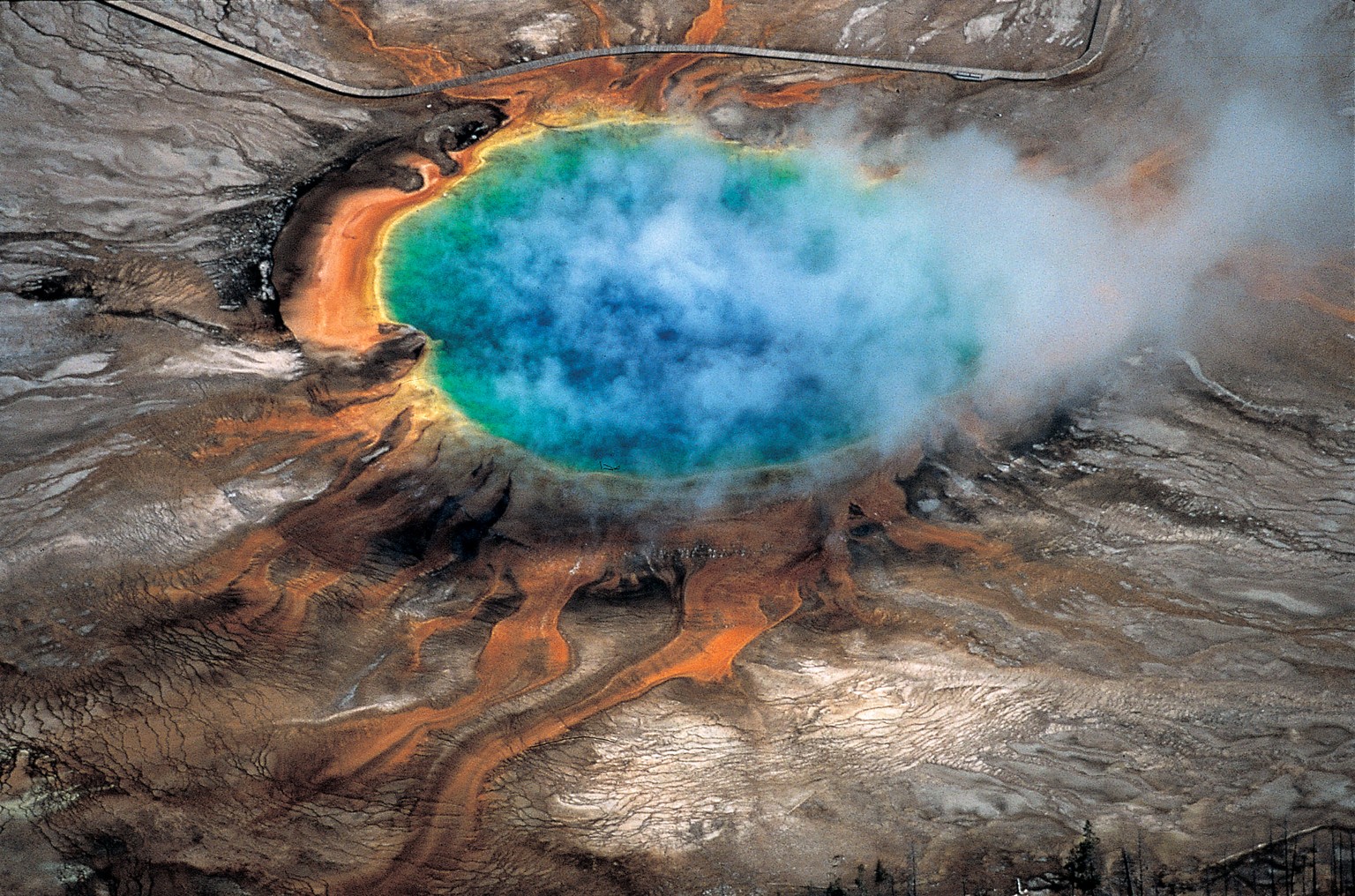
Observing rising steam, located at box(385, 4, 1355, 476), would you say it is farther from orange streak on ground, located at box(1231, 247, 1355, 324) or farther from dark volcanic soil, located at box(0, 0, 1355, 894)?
dark volcanic soil, located at box(0, 0, 1355, 894)

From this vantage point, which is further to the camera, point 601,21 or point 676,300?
point 601,21

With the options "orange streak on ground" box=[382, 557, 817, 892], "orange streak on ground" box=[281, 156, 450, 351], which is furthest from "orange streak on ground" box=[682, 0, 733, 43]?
"orange streak on ground" box=[382, 557, 817, 892]

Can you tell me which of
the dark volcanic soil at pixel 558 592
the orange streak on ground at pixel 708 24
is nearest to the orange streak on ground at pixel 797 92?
the orange streak on ground at pixel 708 24

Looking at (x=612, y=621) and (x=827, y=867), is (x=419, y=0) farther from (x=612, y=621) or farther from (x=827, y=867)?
(x=827, y=867)

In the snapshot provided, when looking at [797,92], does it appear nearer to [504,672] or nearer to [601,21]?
[601,21]

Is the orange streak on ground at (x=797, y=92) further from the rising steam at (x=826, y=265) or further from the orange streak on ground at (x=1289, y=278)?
the orange streak on ground at (x=1289, y=278)

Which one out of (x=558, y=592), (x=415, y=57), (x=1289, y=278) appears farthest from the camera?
(x=415, y=57)

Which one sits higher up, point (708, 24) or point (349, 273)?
point (708, 24)

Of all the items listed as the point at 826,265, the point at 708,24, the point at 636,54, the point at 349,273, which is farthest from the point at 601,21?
the point at 349,273
